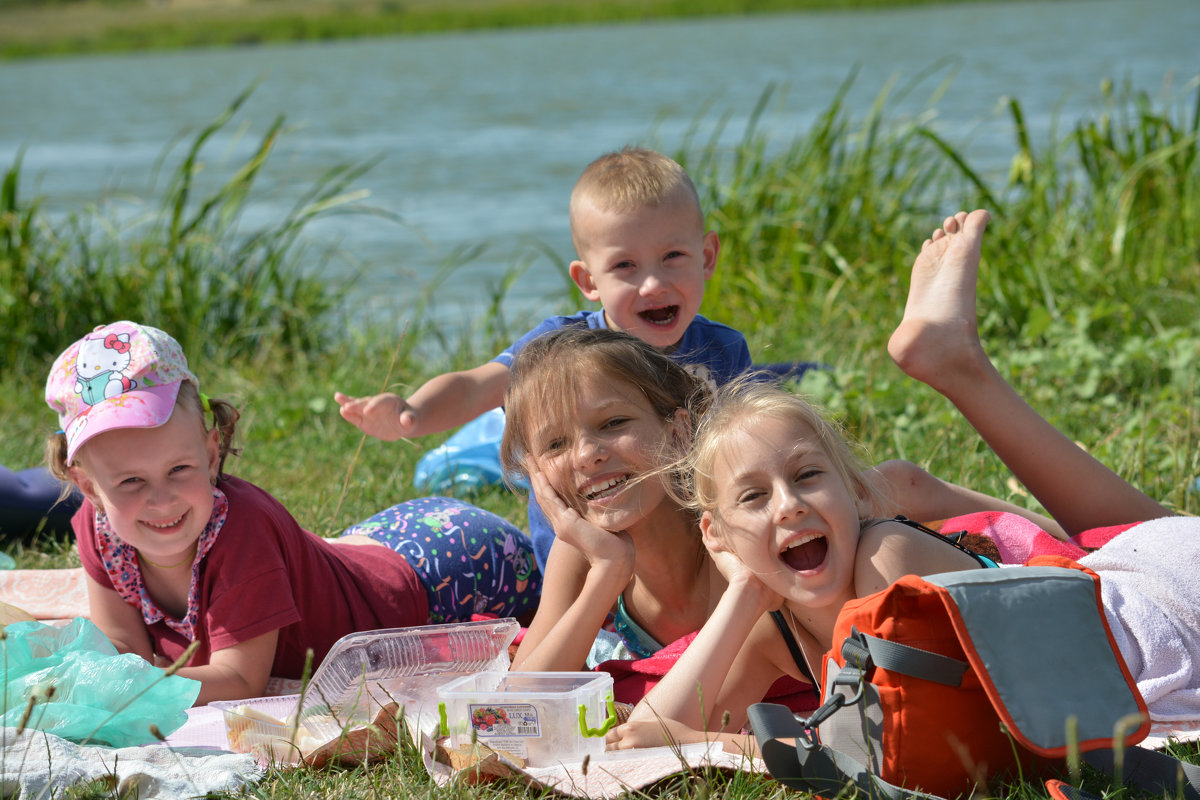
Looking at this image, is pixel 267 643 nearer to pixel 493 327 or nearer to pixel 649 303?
pixel 649 303

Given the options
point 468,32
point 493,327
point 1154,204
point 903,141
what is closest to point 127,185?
point 493,327

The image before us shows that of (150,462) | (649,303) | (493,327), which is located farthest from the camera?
(493,327)

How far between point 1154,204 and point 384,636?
207 inches

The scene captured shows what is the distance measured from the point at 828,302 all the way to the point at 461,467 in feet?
7.14

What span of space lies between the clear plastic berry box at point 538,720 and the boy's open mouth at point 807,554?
0.40 m

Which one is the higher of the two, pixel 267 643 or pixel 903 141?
pixel 903 141

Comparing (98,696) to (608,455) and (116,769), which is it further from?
(608,455)

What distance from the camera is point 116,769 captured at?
2092mm

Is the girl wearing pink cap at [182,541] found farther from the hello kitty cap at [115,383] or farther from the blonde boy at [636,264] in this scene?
the blonde boy at [636,264]

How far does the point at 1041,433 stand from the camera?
116 inches

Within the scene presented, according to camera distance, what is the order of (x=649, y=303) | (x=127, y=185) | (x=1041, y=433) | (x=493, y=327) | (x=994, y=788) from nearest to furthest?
(x=994, y=788) → (x=1041, y=433) → (x=649, y=303) → (x=493, y=327) → (x=127, y=185)

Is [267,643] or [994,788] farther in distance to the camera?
[267,643]

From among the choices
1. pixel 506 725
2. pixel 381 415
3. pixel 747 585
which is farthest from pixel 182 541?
pixel 747 585

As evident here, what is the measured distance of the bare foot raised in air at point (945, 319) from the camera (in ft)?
9.75
